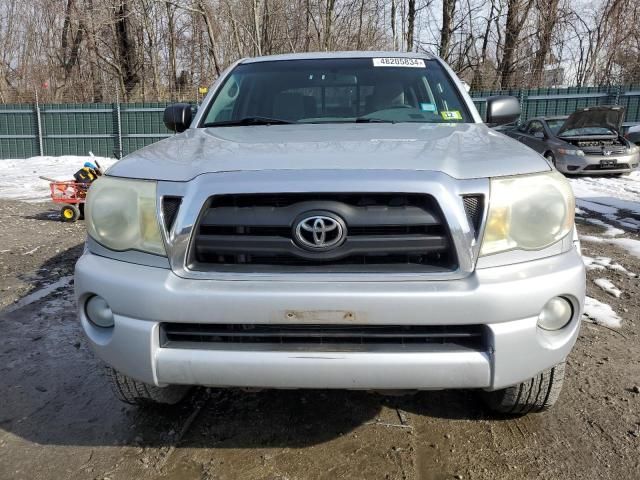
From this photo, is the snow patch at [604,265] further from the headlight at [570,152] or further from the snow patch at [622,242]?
the headlight at [570,152]

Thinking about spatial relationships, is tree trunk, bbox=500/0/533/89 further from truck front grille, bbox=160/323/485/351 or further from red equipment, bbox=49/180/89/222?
truck front grille, bbox=160/323/485/351

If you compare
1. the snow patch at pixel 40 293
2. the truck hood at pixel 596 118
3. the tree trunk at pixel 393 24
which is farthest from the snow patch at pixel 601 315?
the tree trunk at pixel 393 24

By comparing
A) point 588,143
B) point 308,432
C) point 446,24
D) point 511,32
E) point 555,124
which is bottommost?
point 308,432

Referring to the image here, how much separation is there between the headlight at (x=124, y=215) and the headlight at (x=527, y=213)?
125 cm

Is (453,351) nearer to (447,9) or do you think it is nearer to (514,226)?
(514,226)

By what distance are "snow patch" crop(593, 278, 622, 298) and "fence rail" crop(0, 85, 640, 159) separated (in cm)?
1441

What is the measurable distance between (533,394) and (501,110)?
1954 mm

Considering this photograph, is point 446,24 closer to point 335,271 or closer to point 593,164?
point 593,164

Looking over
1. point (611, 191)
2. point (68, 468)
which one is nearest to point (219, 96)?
point (68, 468)

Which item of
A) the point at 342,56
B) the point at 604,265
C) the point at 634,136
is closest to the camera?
the point at 342,56

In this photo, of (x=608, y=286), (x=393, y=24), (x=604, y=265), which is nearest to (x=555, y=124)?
(x=604, y=265)

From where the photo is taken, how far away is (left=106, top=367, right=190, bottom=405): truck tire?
2.40 meters

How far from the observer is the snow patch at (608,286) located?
442 centimetres

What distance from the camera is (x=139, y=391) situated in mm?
2432
